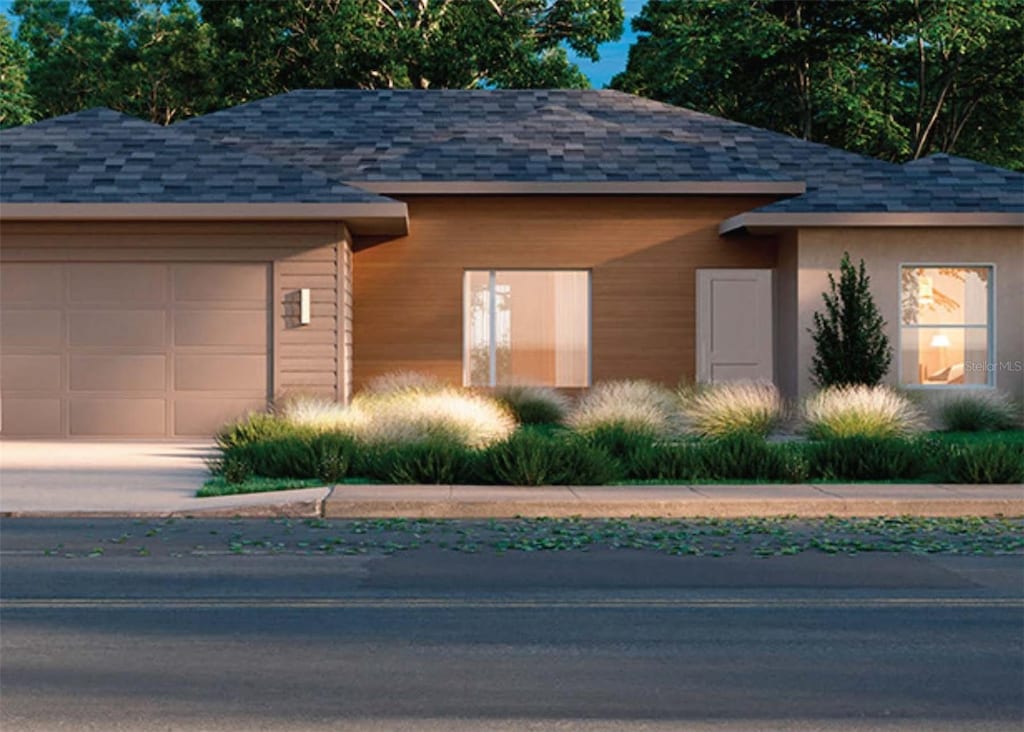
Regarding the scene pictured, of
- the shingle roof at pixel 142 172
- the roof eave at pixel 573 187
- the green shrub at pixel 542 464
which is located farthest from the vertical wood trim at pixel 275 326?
the green shrub at pixel 542 464

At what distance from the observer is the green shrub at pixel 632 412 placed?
1903cm

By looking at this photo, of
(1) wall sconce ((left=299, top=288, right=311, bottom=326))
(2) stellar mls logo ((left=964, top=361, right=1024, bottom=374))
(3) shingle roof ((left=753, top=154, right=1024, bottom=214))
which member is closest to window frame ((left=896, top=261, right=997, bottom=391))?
(2) stellar mls logo ((left=964, top=361, right=1024, bottom=374))

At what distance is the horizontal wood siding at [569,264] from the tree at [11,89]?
25122mm

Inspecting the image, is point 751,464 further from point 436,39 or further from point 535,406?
point 436,39

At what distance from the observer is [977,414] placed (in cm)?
2241

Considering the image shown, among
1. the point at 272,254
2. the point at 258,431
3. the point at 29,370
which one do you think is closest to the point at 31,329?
the point at 29,370

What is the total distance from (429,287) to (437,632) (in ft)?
57.0

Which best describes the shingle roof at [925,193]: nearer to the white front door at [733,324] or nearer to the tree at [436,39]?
the white front door at [733,324]

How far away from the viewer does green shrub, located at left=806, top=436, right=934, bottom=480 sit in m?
16.3

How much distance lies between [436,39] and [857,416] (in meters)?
21.6

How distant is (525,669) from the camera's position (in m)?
7.03

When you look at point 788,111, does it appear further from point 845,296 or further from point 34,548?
point 34,548

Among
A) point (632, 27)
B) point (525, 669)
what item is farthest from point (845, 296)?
point (632, 27)

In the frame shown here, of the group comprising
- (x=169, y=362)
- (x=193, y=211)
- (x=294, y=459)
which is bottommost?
(x=294, y=459)
